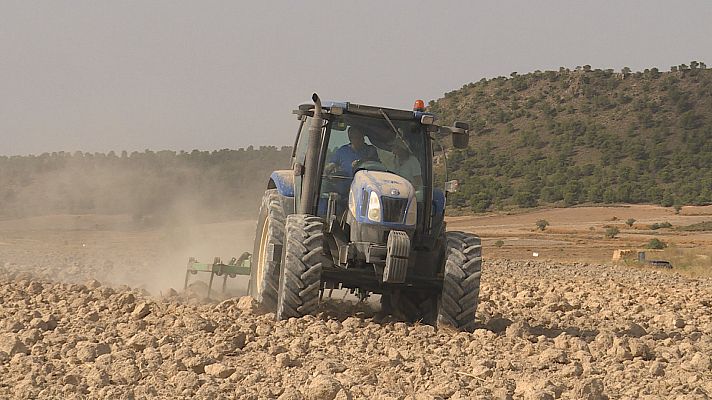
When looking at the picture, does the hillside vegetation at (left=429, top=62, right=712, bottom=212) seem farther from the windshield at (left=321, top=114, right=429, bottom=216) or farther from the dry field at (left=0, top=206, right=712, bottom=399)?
the windshield at (left=321, top=114, right=429, bottom=216)

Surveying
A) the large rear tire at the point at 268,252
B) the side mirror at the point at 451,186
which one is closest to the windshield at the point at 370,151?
the side mirror at the point at 451,186

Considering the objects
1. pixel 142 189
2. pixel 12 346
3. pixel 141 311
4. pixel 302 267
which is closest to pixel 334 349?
pixel 302 267

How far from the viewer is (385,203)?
9141mm

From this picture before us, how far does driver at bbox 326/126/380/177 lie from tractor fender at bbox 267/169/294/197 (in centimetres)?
88

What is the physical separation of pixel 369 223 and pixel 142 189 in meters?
35.5

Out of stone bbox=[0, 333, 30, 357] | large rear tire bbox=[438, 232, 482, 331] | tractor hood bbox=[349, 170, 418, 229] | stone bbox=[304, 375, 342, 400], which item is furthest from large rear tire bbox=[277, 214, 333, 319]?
stone bbox=[304, 375, 342, 400]

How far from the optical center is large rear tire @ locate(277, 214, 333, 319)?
9.21m

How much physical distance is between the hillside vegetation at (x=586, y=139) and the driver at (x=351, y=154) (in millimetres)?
56395

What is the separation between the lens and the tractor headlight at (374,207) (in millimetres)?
9164

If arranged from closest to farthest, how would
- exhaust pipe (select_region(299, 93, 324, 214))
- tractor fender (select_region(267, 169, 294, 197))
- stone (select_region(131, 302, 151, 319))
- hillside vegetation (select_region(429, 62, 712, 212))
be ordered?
stone (select_region(131, 302, 151, 319)) < exhaust pipe (select_region(299, 93, 324, 214)) < tractor fender (select_region(267, 169, 294, 197)) < hillside vegetation (select_region(429, 62, 712, 212))

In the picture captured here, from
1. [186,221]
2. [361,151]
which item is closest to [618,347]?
[361,151]

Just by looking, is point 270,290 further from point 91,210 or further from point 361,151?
point 91,210

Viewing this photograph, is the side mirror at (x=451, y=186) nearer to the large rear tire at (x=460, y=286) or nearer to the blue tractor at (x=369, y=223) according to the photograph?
the blue tractor at (x=369, y=223)

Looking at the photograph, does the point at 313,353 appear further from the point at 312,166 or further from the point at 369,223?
the point at 312,166
